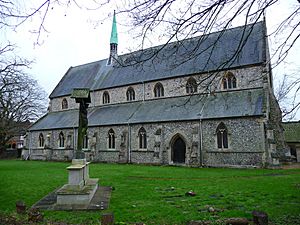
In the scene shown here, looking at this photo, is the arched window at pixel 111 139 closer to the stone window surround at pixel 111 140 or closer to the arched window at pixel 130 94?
the stone window surround at pixel 111 140

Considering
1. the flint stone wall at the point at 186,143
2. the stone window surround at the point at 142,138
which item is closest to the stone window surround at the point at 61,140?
the flint stone wall at the point at 186,143

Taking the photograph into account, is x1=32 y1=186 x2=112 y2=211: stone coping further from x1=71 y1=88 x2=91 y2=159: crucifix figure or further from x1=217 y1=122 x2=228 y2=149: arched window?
x1=217 y1=122 x2=228 y2=149: arched window

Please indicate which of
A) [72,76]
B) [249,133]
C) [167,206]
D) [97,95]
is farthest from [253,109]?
[72,76]

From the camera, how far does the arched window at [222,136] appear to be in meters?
21.3

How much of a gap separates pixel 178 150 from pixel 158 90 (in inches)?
287

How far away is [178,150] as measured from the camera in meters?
23.9

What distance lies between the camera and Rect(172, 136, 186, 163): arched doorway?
23562 mm

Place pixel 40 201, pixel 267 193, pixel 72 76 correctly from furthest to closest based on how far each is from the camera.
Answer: pixel 72 76
pixel 267 193
pixel 40 201

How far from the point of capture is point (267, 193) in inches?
392

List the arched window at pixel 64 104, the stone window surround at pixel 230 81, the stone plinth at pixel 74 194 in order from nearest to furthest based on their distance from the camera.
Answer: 1. the stone plinth at pixel 74 194
2. the stone window surround at pixel 230 81
3. the arched window at pixel 64 104

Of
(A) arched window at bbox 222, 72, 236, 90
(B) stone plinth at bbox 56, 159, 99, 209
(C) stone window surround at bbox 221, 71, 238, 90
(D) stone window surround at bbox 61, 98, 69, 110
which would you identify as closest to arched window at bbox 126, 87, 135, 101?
(C) stone window surround at bbox 221, 71, 238, 90

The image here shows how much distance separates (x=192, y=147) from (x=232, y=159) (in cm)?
329

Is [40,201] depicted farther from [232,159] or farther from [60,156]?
[60,156]

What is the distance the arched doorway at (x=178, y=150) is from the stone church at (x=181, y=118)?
0.29 ft
